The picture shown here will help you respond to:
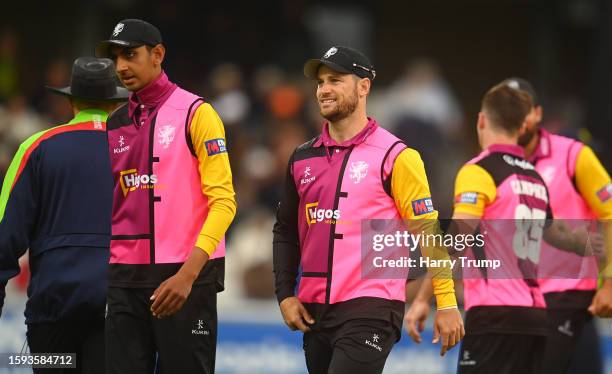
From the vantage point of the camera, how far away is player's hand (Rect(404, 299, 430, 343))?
715cm

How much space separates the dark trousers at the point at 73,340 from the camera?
688 cm

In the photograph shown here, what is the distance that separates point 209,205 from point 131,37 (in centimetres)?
99

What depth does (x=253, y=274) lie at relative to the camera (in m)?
12.2

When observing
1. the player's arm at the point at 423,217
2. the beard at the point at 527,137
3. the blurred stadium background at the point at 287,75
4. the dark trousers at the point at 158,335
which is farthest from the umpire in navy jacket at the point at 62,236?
the blurred stadium background at the point at 287,75

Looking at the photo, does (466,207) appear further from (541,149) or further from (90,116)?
(90,116)

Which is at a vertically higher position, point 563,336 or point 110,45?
point 110,45

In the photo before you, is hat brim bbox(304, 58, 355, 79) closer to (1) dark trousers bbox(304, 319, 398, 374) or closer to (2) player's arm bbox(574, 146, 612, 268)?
(1) dark trousers bbox(304, 319, 398, 374)

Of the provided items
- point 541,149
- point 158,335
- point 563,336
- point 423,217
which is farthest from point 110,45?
point 563,336

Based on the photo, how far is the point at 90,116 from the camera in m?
7.12

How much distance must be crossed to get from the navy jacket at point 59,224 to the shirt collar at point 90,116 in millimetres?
203

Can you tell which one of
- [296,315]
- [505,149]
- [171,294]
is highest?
[505,149]

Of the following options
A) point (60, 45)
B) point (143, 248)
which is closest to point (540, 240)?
point (143, 248)

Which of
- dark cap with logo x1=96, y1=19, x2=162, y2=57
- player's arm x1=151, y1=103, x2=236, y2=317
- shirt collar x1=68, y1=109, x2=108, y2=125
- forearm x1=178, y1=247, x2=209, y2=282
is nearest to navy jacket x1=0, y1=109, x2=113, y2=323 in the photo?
shirt collar x1=68, y1=109, x2=108, y2=125

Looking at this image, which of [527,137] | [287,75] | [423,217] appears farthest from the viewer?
[287,75]
